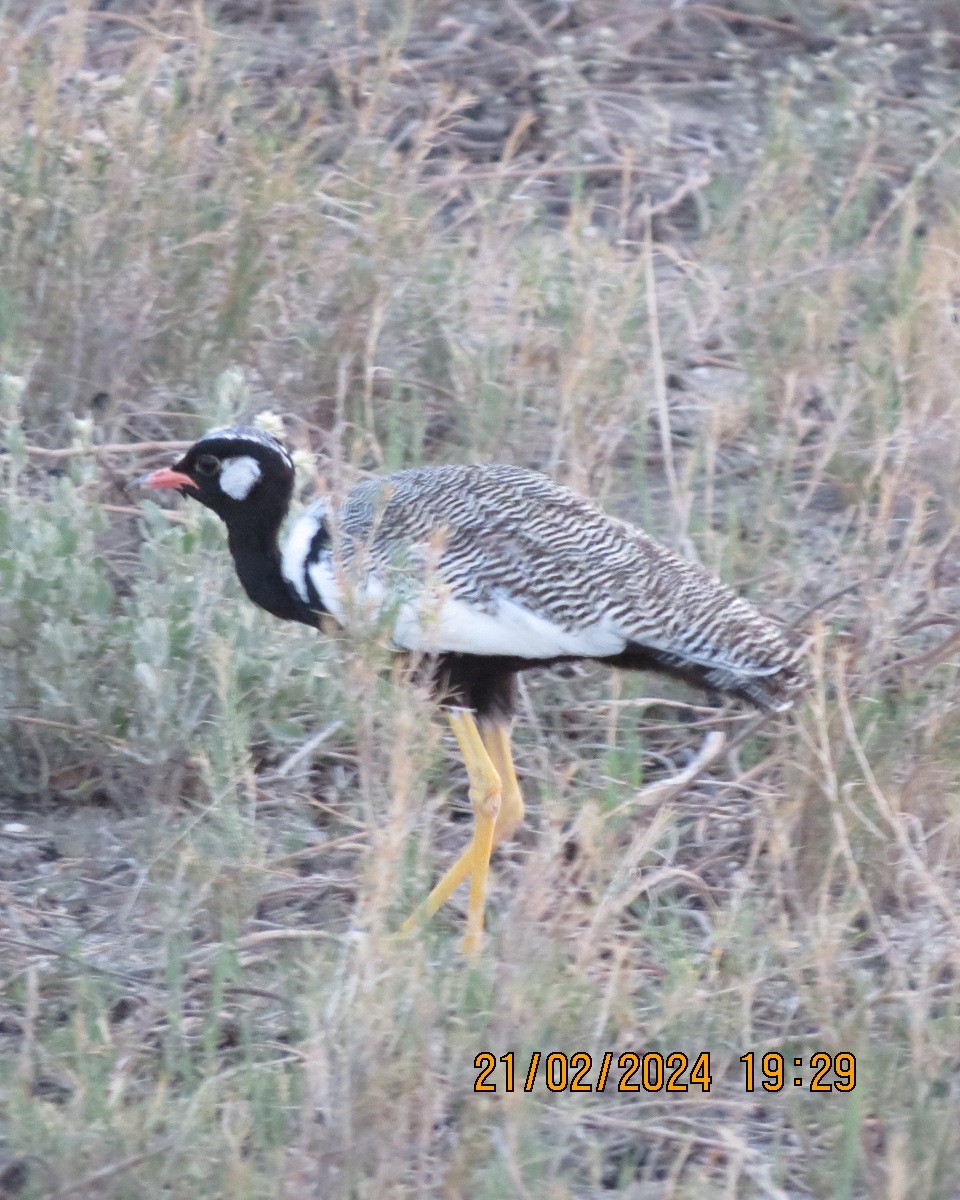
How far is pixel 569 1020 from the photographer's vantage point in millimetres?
2746

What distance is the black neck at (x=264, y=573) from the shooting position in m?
3.60

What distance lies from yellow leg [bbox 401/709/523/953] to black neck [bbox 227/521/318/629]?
363mm

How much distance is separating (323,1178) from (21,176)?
2.95m

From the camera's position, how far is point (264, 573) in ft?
11.9

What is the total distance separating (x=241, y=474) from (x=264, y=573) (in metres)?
0.19

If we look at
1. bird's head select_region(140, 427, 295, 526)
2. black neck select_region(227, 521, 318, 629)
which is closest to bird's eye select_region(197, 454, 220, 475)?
bird's head select_region(140, 427, 295, 526)

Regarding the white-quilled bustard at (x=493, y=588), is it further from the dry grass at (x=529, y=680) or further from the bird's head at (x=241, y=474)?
the dry grass at (x=529, y=680)

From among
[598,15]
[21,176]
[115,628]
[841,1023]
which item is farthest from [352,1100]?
[598,15]

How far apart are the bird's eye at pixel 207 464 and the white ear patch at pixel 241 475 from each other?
0.02 metres
